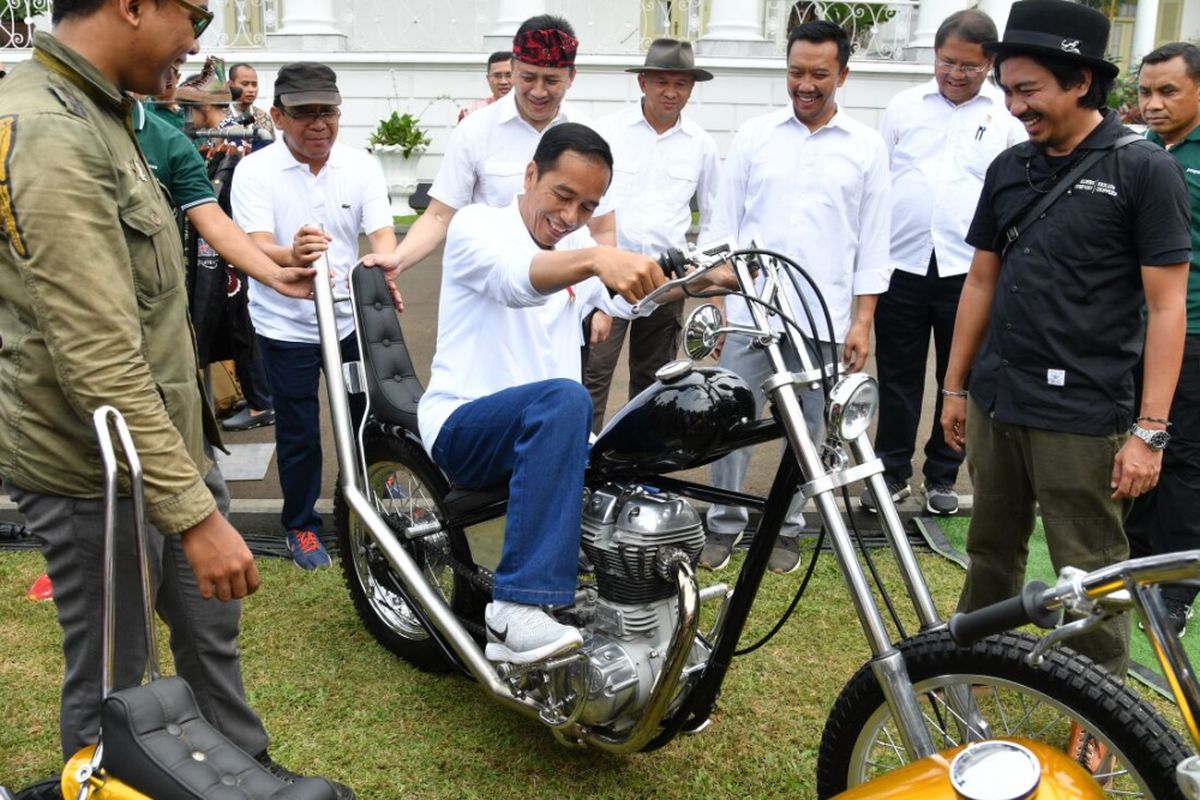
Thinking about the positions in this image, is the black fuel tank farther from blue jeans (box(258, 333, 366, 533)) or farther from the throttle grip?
blue jeans (box(258, 333, 366, 533))

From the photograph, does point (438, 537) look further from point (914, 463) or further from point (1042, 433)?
point (914, 463)

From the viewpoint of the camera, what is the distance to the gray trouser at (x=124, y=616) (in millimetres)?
2457

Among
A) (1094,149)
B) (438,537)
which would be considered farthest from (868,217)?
(438,537)

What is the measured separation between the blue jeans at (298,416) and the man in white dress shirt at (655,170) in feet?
4.52

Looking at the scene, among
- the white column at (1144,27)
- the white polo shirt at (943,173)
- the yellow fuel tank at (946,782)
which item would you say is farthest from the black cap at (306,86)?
the white column at (1144,27)

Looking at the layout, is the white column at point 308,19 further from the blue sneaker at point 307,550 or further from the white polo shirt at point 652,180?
the blue sneaker at point 307,550

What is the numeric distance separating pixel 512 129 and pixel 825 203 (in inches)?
56.1

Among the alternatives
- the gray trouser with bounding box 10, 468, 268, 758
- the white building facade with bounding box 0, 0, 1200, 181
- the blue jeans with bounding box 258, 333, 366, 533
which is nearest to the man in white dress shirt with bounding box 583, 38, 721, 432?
the blue jeans with bounding box 258, 333, 366, 533

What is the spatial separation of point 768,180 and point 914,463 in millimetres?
2063

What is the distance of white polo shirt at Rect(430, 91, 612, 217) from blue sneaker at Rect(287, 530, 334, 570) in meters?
1.56

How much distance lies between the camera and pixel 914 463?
602 centimetres

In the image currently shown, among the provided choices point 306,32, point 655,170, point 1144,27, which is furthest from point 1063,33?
point 1144,27

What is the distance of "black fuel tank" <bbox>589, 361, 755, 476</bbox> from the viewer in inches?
106

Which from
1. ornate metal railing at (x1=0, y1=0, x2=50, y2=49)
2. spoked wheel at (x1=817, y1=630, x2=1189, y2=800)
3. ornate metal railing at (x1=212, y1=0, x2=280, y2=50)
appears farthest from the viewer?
ornate metal railing at (x1=212, y1=0, x2=280, y2=50)
